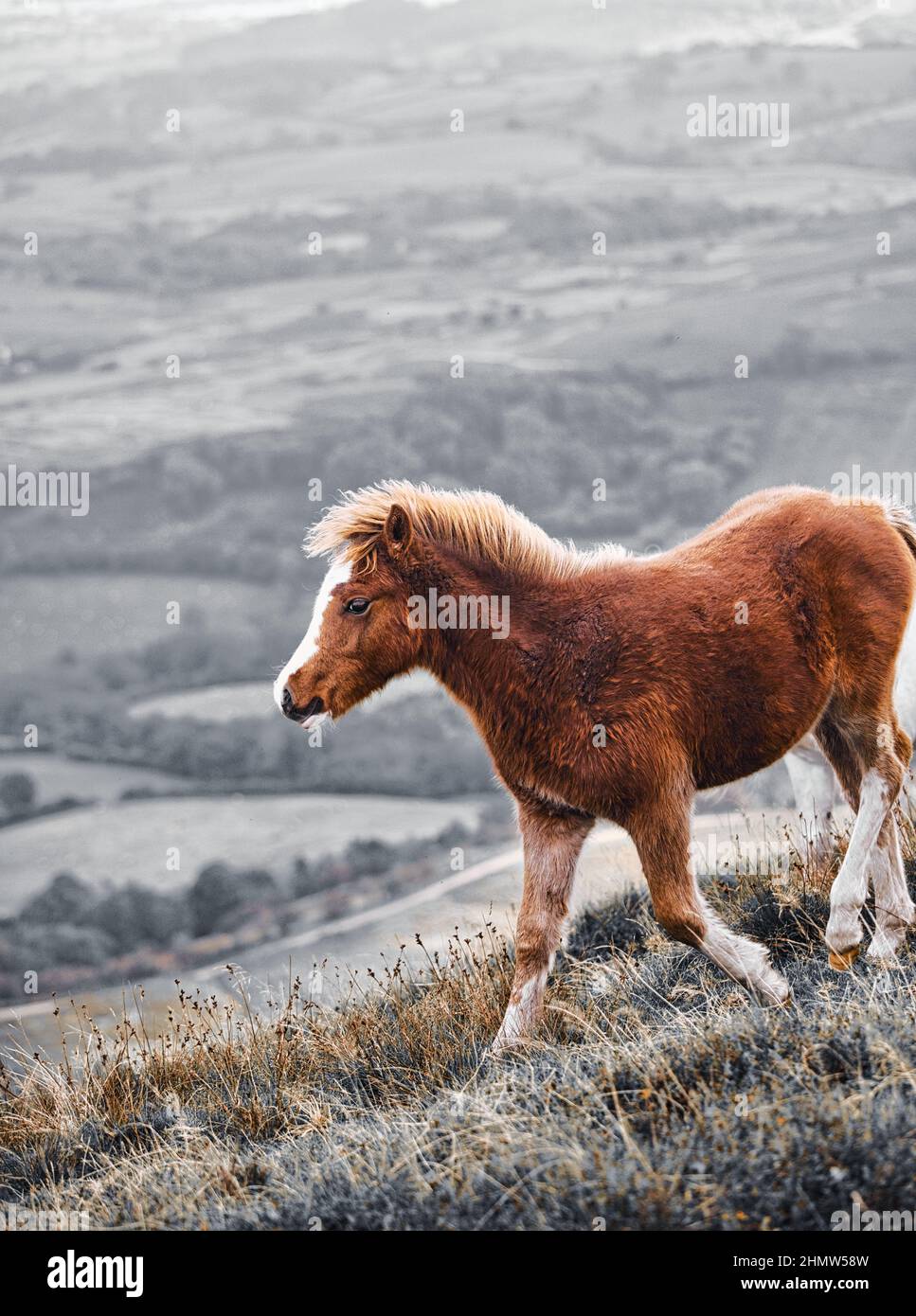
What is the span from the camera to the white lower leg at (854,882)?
5289 millimetres

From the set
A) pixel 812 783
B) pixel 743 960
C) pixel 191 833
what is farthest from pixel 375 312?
pixel 743 960

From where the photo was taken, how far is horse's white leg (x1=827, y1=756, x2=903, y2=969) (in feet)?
17.4

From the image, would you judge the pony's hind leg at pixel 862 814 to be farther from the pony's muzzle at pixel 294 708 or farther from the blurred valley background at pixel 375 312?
the blurred valley background at pixel 375 312

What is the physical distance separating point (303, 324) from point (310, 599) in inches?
436

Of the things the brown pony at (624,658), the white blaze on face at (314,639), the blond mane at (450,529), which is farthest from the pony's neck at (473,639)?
the white blaze on face at (314,639)

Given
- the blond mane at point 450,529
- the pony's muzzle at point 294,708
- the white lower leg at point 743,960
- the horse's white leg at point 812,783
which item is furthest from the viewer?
the horse's white leg at point 812,783

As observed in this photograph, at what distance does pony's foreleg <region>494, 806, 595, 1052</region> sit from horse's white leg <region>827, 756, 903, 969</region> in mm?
1015

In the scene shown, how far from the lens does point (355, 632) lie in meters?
4.97

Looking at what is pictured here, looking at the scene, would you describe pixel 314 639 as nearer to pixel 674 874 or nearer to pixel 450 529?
pixel 450 529

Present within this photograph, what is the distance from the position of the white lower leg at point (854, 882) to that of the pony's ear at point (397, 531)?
2.09m

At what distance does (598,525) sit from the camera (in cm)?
3616

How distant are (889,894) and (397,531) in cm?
257

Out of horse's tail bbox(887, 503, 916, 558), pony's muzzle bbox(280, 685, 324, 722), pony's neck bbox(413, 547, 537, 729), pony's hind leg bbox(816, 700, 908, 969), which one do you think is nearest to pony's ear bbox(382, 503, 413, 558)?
pony's neck bbox(413, 547, 537, 729)

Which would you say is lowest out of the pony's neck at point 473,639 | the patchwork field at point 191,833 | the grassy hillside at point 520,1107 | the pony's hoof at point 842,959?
the patchwork field at point 191,833
